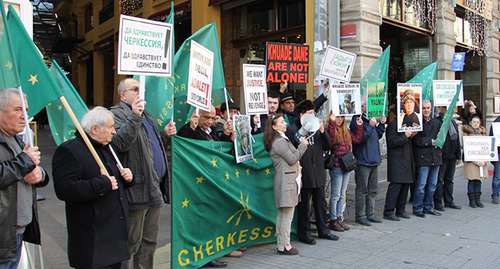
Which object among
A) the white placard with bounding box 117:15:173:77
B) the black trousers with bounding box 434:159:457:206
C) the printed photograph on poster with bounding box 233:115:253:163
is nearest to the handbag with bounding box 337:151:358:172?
the printed photograph on poster with bounding box 233:115:253:163

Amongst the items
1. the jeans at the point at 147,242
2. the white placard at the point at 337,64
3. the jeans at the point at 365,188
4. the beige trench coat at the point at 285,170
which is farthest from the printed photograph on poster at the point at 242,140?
the jeans at the point at 365,188

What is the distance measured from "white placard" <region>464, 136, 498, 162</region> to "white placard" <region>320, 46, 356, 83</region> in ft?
10.5

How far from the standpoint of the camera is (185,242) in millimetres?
5105

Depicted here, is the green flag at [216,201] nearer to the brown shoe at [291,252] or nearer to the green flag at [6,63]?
the brown shoe at [291,252]

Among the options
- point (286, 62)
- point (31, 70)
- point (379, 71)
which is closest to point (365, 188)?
point (379, 71)

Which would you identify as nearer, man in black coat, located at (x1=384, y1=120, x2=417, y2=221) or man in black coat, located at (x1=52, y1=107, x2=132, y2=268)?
man in black coat, located at (x1=52, y1=107, x2=132, y2=268)

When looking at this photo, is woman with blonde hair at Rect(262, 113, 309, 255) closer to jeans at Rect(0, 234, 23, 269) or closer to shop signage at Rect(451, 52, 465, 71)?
jeans at Rect(0, 234, 23, 269)

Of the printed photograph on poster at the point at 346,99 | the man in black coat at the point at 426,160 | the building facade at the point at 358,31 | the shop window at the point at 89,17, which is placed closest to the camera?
the printed photograph on poster at the point at 346,99

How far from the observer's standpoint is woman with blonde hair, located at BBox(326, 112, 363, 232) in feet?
22.8

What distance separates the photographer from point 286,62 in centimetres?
732

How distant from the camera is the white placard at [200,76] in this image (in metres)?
5.04

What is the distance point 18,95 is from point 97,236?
3.86ft

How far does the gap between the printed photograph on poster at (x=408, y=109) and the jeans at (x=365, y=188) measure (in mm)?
869

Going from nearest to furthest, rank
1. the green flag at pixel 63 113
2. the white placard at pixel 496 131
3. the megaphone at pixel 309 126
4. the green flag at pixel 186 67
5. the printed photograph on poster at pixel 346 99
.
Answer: the green flag at pixel 63 113 → the green flag at pixel 186 67 → the megaphone at pixel 309 126 → the printed photograph on poster at pixel 346 99 → the white placard at pixel 496 131
